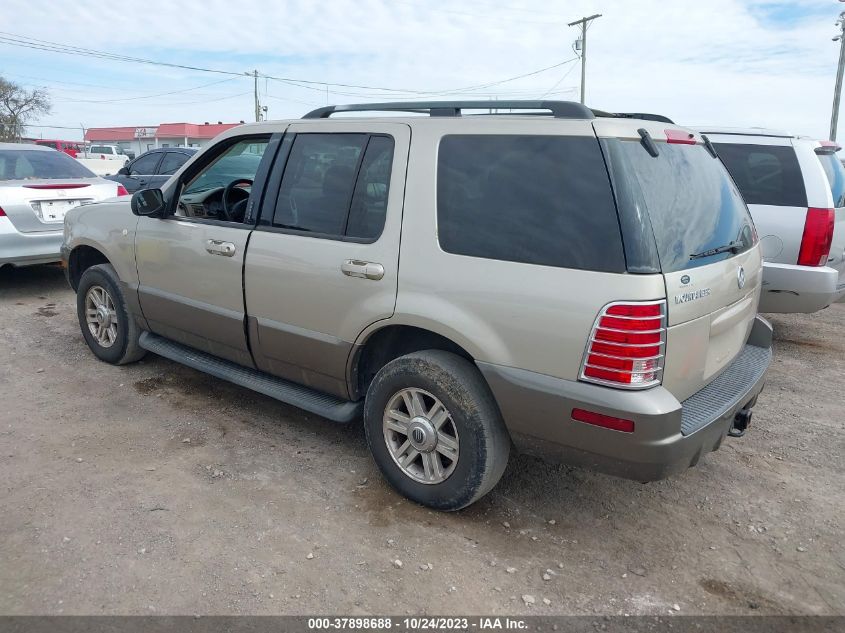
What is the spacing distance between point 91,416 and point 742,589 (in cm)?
383

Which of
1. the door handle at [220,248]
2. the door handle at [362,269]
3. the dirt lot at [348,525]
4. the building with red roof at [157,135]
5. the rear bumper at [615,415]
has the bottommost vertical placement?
the dirt lot at [348,525]

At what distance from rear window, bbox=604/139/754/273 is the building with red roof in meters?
52.9

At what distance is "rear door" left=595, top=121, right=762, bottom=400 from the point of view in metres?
2.67

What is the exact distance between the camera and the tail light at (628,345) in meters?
2.56

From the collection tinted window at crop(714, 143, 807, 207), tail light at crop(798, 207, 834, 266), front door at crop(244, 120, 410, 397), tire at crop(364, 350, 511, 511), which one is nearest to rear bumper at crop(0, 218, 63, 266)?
front door at crop(244, 120, 410, 397)

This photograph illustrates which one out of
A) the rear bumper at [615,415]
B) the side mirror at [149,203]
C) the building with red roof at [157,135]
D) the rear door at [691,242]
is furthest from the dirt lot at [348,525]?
the building with red roof at [157,135]

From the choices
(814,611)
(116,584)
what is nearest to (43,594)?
(116,584)

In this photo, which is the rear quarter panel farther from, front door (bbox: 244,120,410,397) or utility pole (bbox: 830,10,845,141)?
utility pole (bbox: 830,10,845,141)

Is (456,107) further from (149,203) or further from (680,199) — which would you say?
(149,203)

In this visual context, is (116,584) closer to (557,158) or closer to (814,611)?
(557,158)

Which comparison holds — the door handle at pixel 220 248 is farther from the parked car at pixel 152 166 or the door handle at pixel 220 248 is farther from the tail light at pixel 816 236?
the parked car at pixel 152 166

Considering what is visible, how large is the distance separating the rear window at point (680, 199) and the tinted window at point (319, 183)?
1405mm

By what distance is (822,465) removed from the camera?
3.85 metres

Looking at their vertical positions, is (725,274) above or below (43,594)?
above
